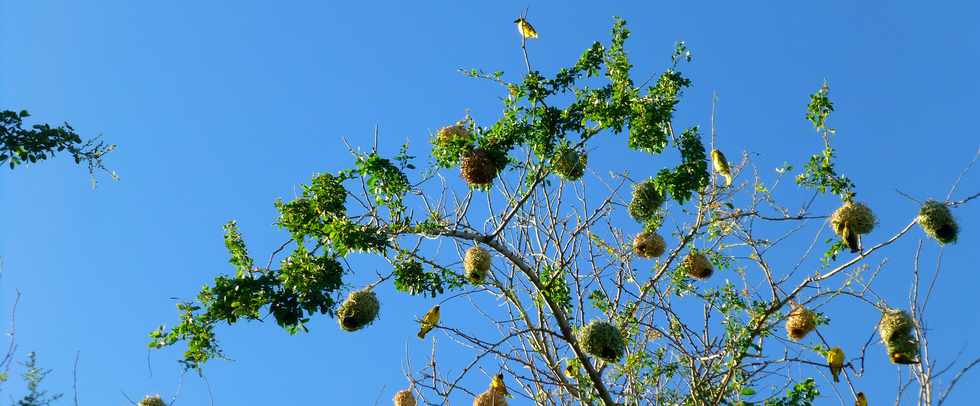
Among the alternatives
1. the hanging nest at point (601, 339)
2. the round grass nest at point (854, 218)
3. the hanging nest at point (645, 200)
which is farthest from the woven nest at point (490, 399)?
the round grass nest at point (854, 218)

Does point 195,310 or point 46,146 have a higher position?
point 46,146

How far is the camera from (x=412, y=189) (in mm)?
5559

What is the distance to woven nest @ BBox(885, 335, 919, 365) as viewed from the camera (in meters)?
5.62

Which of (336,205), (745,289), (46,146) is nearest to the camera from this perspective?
(336,205)

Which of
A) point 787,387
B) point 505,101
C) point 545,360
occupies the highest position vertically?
point 505,101

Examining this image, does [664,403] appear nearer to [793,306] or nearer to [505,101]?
[793,306]

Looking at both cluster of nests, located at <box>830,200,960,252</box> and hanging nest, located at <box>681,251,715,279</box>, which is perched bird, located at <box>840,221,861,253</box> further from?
hanging nest, located at <box>681,251,715,279</box>

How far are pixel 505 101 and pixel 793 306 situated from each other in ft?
7.14

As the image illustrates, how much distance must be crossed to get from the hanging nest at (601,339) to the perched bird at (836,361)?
133 cm

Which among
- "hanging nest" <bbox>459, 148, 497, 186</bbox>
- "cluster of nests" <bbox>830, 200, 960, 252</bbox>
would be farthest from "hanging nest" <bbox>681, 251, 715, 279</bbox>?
"hanging nest" <bbox>459, 148, 497, 186</bbox>

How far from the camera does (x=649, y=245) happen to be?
255 inches

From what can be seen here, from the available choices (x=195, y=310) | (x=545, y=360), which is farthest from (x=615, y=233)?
(x=195, y=310)

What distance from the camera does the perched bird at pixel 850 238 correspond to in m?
5.61

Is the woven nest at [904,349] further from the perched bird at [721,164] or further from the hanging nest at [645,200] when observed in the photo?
the hanging nest at [645,200]
